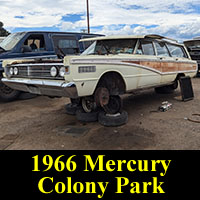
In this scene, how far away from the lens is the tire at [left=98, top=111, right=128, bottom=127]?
4.19m

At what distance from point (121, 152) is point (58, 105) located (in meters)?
3.41

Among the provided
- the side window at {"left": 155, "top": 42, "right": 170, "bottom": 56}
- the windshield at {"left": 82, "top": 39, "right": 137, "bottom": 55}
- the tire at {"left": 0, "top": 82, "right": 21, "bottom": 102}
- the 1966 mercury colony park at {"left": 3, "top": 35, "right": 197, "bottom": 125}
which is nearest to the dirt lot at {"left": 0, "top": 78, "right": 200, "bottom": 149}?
the 1966 mercury colony park at {"left": 3, "top": 35, "right": 197, "bottom": 125}

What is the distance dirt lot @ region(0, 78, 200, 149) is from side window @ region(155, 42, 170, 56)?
1.39m

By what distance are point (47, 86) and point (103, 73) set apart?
1.01m

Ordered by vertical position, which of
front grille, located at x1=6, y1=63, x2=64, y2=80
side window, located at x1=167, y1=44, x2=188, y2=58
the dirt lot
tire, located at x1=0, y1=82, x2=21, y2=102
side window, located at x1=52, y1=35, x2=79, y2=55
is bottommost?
the dirt lot

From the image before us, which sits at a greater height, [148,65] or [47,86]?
[148,65]

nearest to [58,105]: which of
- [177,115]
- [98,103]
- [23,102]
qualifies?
[23,102]

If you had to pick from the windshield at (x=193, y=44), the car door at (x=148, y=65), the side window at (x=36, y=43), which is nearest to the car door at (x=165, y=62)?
the car door at (x=148, y=65)

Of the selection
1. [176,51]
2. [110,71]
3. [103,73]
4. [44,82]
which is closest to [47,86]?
[44,82]

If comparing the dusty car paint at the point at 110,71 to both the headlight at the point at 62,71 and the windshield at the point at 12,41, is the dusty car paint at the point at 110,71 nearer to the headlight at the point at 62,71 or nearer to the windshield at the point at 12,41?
the headlight at the point at 62,71

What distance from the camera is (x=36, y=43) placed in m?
6.91

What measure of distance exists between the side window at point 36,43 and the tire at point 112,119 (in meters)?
3.75

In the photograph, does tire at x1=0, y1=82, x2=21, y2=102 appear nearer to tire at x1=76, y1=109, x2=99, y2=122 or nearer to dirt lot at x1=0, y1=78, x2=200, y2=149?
dirt lot at x1=0, y1=78, x2=200, y2=149

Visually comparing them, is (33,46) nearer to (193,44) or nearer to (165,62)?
(165,62)
